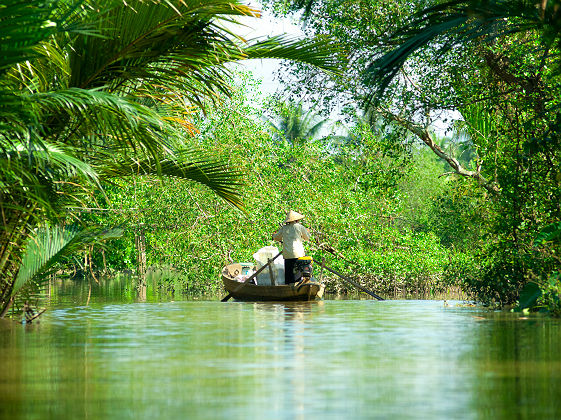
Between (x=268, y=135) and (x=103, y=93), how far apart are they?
22487 millimetres

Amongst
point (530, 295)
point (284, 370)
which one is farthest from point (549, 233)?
point (284, 370)

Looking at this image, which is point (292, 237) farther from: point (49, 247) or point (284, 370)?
point (284, 370)

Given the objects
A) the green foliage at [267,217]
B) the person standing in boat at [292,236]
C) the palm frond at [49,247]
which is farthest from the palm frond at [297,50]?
the green foliage at [267,217]

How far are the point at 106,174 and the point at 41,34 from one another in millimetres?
4568

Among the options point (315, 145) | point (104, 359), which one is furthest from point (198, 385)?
point (315, 145)

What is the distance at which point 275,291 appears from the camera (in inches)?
888

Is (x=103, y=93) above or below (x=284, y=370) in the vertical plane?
above

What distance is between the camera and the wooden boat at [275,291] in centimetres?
2214

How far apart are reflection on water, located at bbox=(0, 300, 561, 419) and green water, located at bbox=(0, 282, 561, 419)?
0.5 inches

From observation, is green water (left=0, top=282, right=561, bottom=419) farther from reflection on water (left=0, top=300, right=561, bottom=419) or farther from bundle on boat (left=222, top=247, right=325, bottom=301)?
bundle on boat (left=222, top=247, right=325, bottom=301)

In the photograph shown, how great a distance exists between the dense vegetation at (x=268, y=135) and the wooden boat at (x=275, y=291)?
98.4 inches

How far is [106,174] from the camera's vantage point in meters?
13.4

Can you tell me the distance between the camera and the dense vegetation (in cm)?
1038

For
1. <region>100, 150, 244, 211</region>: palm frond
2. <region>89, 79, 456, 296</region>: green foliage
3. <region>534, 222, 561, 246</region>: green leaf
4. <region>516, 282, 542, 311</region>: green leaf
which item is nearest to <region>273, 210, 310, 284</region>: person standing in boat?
<region>89, 79, 456, 296</region>: green foliage
